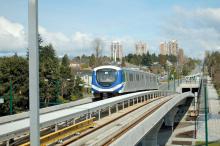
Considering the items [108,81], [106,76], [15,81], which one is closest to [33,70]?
[108,81]

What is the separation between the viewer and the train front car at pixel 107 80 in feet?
107

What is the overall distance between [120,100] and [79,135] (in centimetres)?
1052

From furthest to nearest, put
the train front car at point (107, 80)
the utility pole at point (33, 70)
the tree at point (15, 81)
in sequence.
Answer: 1. the tree at point (15, 81)
2. the train front car at point (107, 80)
3. the utility pole at point (33, 70)

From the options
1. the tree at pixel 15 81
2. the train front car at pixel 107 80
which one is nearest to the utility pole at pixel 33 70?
the train front car at pixel 107 80

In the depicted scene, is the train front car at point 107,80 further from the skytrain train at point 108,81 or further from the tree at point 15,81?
the tree at point 15,81

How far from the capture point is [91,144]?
1359cm

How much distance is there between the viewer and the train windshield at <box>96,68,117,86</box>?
108 ft

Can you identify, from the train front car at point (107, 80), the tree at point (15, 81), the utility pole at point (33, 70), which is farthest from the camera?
the tree at point (15, 81)

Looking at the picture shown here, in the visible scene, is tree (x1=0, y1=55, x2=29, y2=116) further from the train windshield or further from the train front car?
the train windshield

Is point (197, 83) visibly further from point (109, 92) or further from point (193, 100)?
point (109, 92)

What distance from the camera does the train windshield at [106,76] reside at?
32.8 metres

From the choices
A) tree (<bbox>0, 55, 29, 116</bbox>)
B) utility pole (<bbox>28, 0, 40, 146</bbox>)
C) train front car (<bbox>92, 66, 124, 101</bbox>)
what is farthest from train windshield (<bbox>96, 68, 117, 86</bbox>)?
utility pole (<bbox>28, 0, 40, 146</bbox>)

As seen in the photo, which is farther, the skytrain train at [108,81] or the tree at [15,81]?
the tree at [15,81]

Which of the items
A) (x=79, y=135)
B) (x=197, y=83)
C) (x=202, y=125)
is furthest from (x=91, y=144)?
(x=197, y=83)
